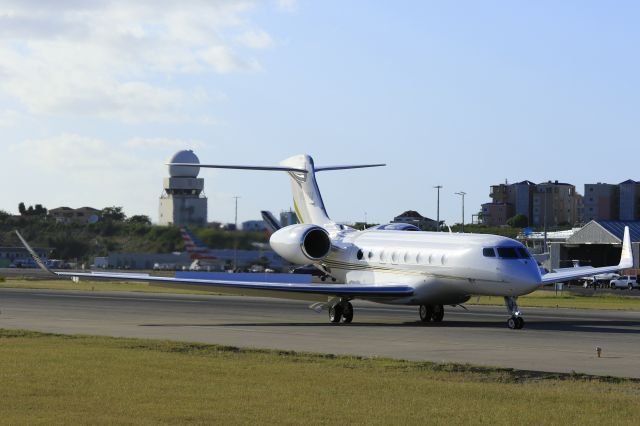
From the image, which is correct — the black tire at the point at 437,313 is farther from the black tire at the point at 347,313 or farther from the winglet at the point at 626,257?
the winglet at the point at 626,257

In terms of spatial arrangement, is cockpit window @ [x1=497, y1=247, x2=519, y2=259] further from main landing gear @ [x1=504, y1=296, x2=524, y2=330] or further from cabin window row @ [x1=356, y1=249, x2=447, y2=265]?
cabin window row @ [x1=356, y1=249, x2=447, y2=265]

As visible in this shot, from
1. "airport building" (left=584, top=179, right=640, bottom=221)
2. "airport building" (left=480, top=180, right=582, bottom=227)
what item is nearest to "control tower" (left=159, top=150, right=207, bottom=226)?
"airport building" (left=584, top=179, right=640, bottom=221)

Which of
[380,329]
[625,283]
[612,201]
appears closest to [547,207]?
[612,201]

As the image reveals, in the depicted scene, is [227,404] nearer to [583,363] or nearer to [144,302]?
[583,363]

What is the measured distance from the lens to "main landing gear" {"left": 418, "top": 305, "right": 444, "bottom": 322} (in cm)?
3750

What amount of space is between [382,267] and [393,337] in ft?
29.6

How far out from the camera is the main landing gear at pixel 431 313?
3750cm

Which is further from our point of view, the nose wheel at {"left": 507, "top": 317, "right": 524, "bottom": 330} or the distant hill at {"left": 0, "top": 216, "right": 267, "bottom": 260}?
the distant hill at {"left": 0, "top": 216, "right": 267, "bottom": 260}

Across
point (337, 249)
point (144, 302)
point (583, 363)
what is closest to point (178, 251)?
point (144, 302)

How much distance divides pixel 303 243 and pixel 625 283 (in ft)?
197

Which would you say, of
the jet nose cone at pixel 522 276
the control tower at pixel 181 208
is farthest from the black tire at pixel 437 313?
the control tower at pixel 181 208

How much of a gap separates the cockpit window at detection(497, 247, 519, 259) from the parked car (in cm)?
6212

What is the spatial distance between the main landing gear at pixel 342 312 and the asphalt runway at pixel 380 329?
460 millimetres

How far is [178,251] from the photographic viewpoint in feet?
164
